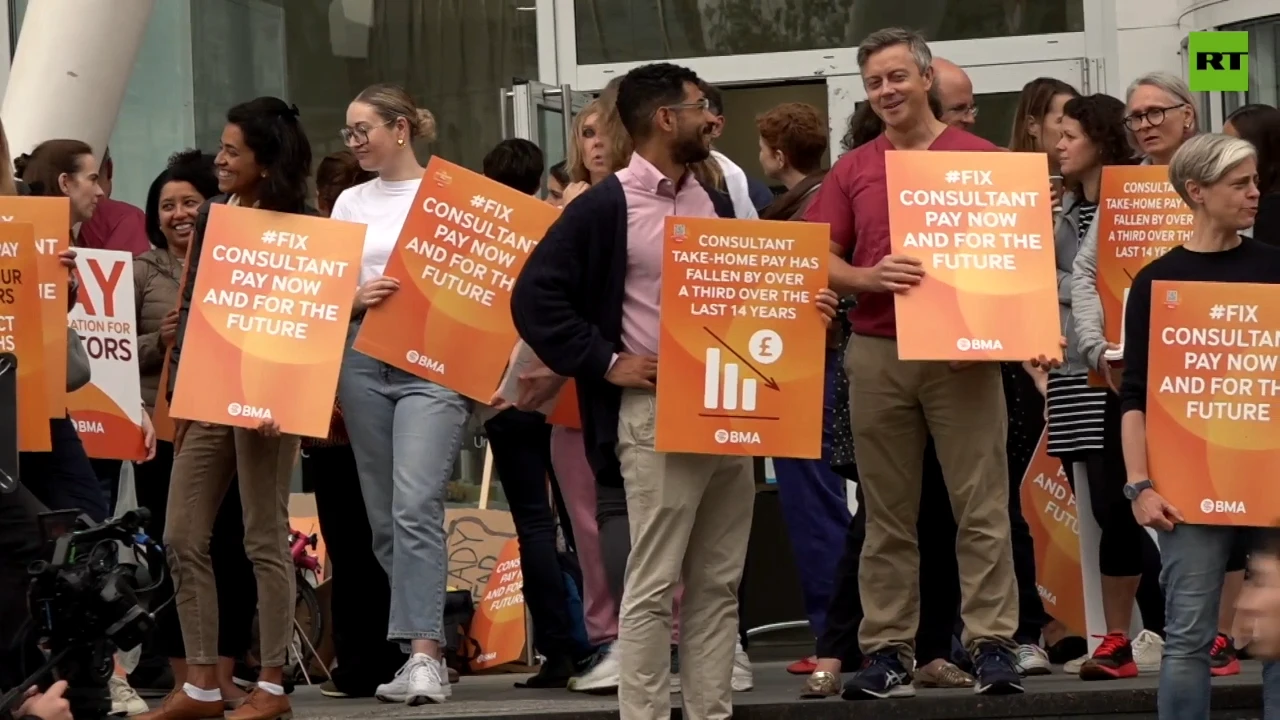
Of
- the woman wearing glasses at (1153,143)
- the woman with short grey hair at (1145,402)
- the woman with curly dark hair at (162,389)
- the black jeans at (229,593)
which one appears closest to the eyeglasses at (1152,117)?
the woman wearing glasses at (1153,143)

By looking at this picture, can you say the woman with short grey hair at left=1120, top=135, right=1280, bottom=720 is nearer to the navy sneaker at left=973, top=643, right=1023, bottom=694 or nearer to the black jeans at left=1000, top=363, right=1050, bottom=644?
the navy sneaker at left=973, top=643, right=1023, bottom=694

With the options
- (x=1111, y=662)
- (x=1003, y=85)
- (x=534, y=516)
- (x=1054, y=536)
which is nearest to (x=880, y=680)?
(x=1111, y=662)

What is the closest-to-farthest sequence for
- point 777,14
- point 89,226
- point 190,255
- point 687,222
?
1. point 687,222
2. point 190,255
3. point 89,226
4. point 777,14

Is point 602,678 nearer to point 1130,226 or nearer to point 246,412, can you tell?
point 246,412

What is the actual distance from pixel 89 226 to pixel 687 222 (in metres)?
2.62

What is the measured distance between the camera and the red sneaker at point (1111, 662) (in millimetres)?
7000

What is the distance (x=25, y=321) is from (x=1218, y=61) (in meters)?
4.92

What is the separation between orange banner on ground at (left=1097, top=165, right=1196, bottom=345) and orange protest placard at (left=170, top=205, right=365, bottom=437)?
2301 millimetres

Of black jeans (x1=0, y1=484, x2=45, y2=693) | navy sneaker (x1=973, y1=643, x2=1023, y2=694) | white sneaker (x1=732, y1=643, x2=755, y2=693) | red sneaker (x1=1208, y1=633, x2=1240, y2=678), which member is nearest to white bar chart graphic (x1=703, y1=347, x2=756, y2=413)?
navy sneaker (x1=973, y1=643, x2=1023, y2=694)

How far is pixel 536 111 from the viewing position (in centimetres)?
940

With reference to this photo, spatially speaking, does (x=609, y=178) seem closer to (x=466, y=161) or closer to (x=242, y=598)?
(x=242, y=598)

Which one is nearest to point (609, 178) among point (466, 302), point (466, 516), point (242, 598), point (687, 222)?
point (687, 222)

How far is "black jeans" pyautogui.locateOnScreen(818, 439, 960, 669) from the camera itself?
23.0ft

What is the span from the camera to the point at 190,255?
23.3 ft
